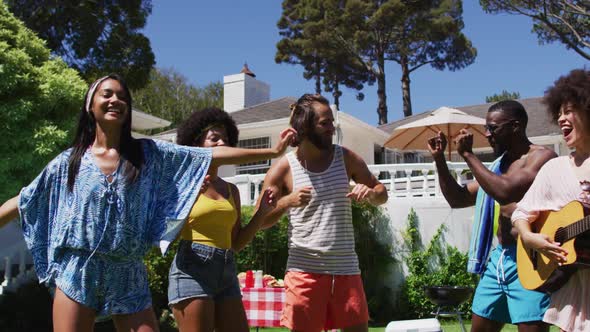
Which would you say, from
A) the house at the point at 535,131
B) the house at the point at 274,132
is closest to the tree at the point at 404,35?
the house at the point at 535,131

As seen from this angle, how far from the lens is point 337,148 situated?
13.8ft

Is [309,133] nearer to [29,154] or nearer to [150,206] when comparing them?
[150,206]

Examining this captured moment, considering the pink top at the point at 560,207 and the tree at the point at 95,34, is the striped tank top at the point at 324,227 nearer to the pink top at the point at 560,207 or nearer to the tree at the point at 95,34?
the pink top at the point at 560,207

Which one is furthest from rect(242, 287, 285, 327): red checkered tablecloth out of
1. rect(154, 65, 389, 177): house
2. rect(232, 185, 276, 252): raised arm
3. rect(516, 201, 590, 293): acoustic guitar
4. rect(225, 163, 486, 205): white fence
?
rect(154, 65, 389, 177): house

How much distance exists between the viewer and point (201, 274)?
3.67 meters

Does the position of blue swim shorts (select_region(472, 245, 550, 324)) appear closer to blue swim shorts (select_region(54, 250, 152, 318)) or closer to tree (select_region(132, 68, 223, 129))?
blue swim shorts (select_region(54, 250, 152, 318))

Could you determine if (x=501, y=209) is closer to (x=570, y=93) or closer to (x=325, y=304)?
(x=570, y=93)

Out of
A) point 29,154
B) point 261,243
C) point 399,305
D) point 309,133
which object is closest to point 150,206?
point 309,133

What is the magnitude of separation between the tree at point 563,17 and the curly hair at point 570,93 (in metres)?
20.3

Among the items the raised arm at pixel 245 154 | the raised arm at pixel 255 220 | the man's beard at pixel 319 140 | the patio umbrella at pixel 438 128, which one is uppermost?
the patio umbrella at pixel 438 128

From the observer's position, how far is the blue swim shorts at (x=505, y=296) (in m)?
3.43

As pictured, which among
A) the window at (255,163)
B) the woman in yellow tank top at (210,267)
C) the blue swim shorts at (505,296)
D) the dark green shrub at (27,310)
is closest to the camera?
the blue swim shorts at (505,296)

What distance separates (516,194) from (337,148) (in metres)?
1.20

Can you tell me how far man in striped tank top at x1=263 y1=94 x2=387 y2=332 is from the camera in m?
3.92
